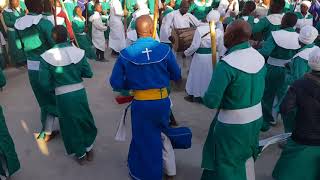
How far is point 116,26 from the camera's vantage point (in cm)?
939

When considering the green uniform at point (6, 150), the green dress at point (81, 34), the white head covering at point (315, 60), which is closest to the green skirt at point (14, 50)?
the green dress at point (81, 34)

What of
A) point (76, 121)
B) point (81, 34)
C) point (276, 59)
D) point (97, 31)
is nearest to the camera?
point (76, 121)

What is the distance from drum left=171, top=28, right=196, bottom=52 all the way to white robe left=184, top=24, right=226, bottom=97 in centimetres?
19

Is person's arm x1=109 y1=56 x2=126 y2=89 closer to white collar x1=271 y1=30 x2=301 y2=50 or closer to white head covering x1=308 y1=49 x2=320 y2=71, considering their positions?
white head covering x1=308 y1=49 x2=320 y2=71

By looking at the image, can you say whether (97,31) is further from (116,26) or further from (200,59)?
(200,59)

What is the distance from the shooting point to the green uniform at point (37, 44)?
4.77m

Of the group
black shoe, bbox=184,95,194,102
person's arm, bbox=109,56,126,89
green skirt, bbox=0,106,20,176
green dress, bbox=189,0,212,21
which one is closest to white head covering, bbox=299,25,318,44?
person's arm, bbox=109,56,126,89

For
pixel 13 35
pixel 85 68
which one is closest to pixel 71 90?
pixel 85 68

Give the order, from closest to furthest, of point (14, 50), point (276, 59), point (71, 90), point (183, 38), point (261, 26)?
point (71, 90)
point (276, 59)
point (261, 26)
point (183, 38)
point (14, 50)

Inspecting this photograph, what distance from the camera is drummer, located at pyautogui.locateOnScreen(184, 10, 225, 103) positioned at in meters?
5.90

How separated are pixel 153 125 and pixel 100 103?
117 inches

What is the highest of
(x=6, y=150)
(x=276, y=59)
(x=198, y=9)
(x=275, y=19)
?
(x=275, y=19)

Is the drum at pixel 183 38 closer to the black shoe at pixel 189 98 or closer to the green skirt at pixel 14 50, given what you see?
the black shoe at pixel 189 98

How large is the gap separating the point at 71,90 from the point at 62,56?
0.41 m
